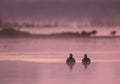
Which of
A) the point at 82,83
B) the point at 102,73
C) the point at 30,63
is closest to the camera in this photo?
the point at 82,83

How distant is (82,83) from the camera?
23797 mm

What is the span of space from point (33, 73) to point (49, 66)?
330cm

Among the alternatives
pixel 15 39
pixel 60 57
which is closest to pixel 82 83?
pixel 60 57

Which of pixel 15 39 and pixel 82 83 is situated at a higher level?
pixel 15 39

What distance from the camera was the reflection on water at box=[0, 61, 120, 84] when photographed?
80.7 feet

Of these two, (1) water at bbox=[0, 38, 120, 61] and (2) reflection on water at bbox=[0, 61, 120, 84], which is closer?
(2) reflection on water at bbox=[0, 61, 120, 84]

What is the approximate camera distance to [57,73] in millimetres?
28328

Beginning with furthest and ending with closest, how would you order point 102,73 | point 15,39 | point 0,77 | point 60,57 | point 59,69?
1. point 15,39
2. point 60,57
3. point 59,69
4. point 102,73
5. point 0,77

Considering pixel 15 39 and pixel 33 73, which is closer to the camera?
pixel 33 73

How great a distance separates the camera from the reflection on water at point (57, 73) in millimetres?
24594

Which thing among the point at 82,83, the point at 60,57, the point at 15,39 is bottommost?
the point at 82,83

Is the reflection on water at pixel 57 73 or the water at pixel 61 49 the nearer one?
the reflection on water at pixel 57 73

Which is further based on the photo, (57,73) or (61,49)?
(61,49)

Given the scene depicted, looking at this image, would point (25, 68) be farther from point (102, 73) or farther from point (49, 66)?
point (102, 73)
